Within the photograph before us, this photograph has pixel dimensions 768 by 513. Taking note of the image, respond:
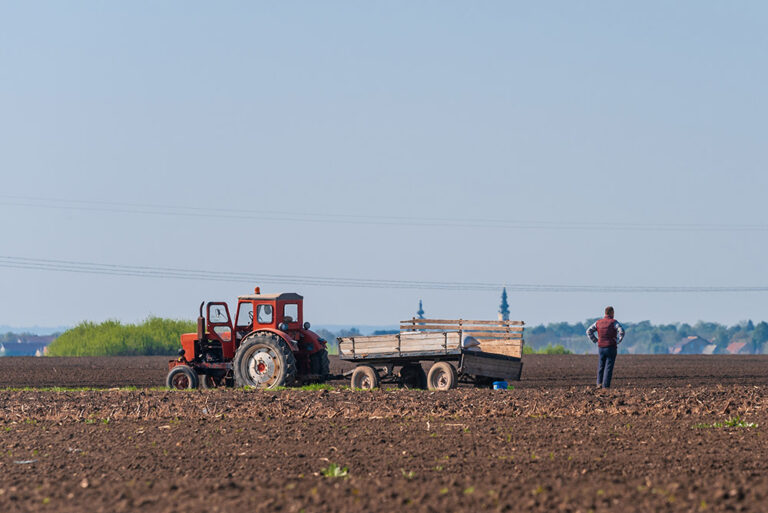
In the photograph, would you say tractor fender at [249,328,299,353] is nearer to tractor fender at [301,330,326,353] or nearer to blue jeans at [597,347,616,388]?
tractor fender at [301,330,326,353]

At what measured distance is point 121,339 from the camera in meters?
59.3

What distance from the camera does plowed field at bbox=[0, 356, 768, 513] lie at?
923cm

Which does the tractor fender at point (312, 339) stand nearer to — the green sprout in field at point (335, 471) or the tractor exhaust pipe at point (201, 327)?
the tractor exhaust pipe at point (201, 327)

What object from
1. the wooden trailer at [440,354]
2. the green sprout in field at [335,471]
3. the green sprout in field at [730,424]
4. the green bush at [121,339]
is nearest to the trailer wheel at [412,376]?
the wooden trailer at [440,354]

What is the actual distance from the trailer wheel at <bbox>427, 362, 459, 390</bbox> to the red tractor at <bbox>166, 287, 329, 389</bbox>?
242cm

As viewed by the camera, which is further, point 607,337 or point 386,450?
point 607,337

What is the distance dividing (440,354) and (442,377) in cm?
63

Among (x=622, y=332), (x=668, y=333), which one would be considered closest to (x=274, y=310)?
(x=622, y=332)

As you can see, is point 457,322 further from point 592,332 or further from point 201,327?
point 201,327

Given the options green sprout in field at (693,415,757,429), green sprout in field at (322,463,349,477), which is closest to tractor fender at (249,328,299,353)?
green sprout in field at (693,415,757,429)

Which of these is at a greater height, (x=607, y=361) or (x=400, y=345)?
(x=400, y=345)

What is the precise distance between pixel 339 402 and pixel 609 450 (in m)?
6.78

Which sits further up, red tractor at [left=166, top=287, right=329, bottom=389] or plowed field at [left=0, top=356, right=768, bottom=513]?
red tractor at [left=166, top=287, right=329, bottom=389]

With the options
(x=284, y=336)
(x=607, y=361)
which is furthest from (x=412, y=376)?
(x=607, y=361)
